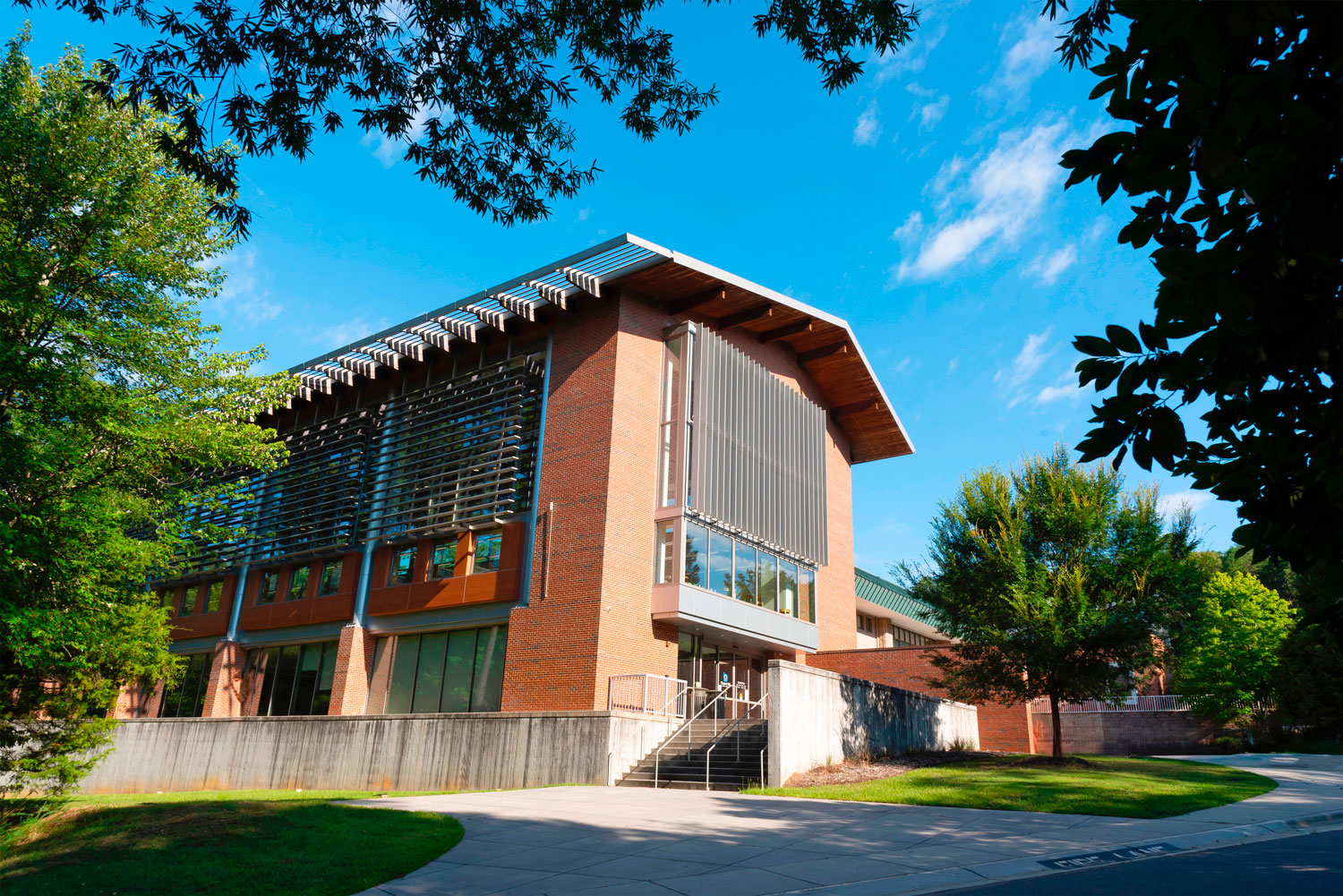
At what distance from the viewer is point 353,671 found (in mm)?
26391

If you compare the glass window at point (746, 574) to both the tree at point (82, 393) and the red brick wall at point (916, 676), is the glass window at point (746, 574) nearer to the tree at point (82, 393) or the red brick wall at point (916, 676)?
the red brick wall at point (916, 676)

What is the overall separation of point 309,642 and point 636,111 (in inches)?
1004

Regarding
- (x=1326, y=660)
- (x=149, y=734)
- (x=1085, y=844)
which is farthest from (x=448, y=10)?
(x=1326, y=660)

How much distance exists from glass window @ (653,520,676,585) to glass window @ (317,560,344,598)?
1136cm

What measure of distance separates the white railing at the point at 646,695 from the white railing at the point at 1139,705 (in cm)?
1502

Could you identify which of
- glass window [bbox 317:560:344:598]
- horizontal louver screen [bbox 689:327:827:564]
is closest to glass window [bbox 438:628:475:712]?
glass window [bbox 317:560:344:598]

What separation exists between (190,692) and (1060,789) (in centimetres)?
3084

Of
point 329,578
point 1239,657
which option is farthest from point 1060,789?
point 329,578

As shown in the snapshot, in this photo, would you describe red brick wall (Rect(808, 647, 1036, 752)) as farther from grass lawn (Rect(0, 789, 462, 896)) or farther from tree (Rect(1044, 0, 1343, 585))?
tree (Rect(1044, 0, 1343, 585))

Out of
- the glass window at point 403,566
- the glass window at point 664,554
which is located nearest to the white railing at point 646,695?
the glass window at point 664,554

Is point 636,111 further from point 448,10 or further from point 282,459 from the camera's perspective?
point 282,459

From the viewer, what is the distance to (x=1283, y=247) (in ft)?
7.99

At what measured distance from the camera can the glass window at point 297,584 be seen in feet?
96.4

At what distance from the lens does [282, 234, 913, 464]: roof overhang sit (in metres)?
24.4
